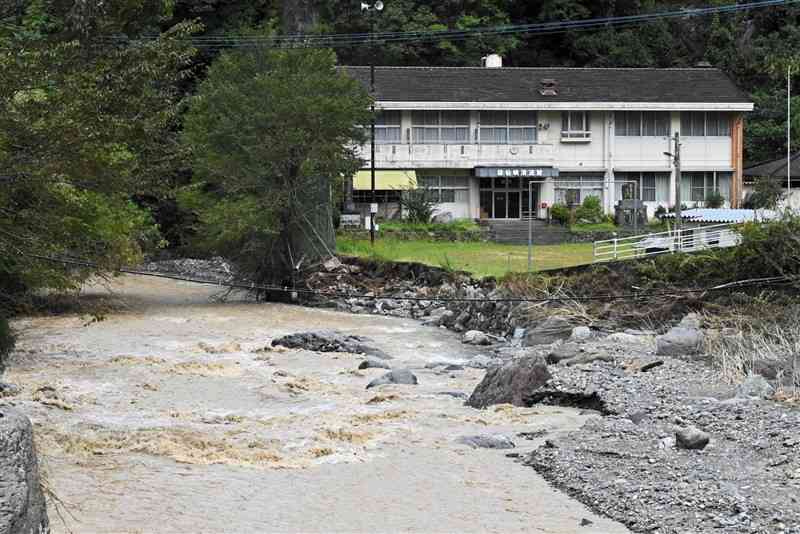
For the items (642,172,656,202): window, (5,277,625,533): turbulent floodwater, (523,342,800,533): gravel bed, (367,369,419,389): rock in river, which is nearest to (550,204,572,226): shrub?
(642,172,656,202): window

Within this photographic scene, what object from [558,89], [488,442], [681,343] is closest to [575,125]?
[558,89]

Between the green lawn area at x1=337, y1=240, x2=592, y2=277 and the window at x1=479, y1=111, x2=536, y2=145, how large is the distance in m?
10.4

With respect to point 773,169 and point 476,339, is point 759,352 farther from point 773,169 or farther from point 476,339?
point 773,169

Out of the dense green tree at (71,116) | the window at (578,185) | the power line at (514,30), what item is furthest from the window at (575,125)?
the dense green tree at (71,116)

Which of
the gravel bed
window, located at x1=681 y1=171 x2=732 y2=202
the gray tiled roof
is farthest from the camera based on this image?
window, located at x1=681 y1=171 x2=732 y2=202

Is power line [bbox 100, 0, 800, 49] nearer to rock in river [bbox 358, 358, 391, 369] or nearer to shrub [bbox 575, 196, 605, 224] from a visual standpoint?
shrub [bbox 575, 196, 605, 224]

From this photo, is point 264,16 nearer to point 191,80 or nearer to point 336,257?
point 191,80

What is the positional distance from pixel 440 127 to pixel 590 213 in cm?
877

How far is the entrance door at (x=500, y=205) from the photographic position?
187 feet

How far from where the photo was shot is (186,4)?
62.0m

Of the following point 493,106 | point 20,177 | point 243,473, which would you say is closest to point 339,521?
point 243,473

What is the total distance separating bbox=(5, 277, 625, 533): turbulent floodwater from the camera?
40.4 ft

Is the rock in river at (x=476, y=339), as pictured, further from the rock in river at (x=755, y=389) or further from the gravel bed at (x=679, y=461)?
the rock in river at (x=755, y=389)

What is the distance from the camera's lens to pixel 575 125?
57125 millimetres
